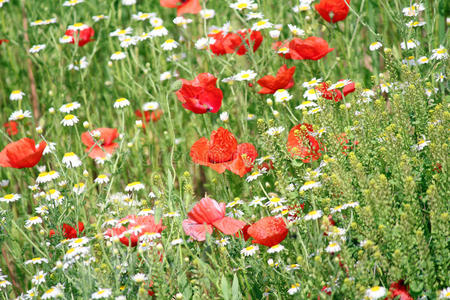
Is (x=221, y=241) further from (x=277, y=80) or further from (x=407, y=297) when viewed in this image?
(x=277, y=80)

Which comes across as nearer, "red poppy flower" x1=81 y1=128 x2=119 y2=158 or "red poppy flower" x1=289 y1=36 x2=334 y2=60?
"red poppy flower" x1=289 y1=36 x2=334 y2=60

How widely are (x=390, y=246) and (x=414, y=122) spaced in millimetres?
583

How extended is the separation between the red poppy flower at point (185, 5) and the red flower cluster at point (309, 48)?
2.58 feet

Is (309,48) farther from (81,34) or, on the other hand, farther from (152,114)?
(81,34)

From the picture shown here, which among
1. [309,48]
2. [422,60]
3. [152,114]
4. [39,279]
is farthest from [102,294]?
[152,114]

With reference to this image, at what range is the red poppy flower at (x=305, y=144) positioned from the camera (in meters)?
2.03

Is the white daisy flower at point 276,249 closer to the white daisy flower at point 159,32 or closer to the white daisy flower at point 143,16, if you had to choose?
the white daisy flower at point 159,32

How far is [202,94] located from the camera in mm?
2400

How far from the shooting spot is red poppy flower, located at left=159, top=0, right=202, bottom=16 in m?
3.20

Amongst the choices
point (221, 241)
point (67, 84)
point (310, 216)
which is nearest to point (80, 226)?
point (221, 241)

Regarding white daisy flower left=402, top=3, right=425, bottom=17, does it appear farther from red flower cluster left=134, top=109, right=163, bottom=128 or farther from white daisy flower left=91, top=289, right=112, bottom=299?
white daisy flower left=91, top=289, right=112, bottom=299

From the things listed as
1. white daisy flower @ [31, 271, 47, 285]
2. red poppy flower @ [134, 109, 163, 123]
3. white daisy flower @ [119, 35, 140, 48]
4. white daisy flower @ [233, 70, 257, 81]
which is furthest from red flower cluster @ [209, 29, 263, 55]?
white daisy flower @ [31, 271, 47, 285]

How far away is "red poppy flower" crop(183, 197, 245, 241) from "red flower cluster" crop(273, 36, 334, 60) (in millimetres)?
902

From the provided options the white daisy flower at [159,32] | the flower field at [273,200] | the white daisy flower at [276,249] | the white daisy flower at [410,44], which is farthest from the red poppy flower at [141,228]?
the white daisy flower at [159,32]
